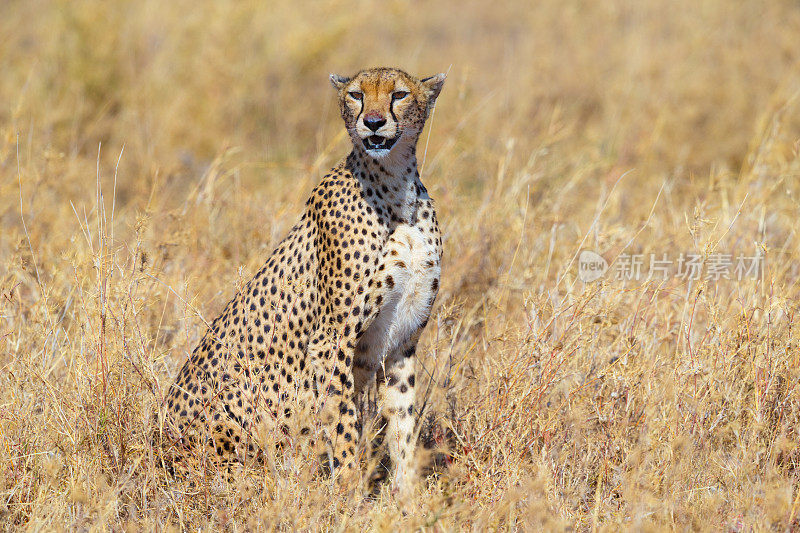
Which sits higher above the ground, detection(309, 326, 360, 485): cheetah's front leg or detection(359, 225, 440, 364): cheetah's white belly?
detection(359, 225, 440, 364): cheetah's white belly

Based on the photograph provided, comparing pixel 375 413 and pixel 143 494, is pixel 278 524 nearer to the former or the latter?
pixel 143 494

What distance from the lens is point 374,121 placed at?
2410 millimetres

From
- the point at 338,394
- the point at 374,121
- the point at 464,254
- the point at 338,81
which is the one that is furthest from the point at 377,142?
the point at 464,254

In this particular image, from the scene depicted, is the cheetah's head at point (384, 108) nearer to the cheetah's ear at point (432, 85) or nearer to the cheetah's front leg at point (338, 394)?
the cheetah's ear at point (432, 85)

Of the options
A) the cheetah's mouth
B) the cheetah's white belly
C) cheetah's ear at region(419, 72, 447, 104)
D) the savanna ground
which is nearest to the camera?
the savanna ground

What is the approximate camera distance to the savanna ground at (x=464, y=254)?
2.35 m

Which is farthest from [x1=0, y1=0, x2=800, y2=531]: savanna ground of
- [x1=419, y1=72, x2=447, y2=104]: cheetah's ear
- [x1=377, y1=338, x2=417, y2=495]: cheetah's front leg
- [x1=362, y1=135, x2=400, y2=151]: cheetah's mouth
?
[x1=419, y1=72, x2=447, y2=104]: cheetah's ear

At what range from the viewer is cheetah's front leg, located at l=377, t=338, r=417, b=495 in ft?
8.91

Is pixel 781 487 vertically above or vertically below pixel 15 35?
below

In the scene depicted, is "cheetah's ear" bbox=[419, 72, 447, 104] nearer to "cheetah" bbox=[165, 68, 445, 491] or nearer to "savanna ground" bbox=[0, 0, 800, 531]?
"cheetah" bbox=[165, 68, 445, 491]

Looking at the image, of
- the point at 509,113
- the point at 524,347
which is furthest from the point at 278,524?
the point at 509,113

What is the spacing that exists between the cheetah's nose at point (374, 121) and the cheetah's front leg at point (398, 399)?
2.36 feet

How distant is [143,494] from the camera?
226cm

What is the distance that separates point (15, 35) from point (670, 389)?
5280 millimetres
